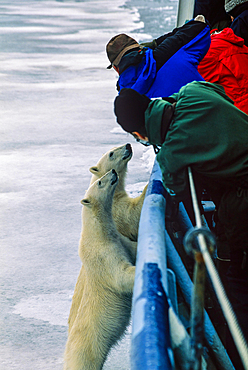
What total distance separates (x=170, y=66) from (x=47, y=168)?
303 cm

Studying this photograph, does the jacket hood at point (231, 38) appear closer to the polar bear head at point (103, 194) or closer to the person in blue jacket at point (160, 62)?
→ the person in blue jacket at point (160, 62)

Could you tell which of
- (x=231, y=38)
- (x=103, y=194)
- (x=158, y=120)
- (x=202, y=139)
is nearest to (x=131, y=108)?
(x=158, y=120)

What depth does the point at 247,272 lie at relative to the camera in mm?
1590

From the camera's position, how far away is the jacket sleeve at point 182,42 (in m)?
2.24

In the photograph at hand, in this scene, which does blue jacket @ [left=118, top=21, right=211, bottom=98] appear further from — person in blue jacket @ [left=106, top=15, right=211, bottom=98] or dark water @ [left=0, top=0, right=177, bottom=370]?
dark water @ [left=0, top=0, right=177, bottom=370]

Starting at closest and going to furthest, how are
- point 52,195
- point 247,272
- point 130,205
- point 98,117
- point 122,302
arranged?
point 247,272, point 122,302, point 130,205, point 52,195, point 98,117

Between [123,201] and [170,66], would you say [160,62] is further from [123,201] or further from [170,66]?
[123,201]

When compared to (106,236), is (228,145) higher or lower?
higher

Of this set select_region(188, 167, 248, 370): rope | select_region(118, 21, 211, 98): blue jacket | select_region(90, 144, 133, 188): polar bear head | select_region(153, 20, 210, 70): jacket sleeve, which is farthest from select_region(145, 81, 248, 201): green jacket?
select_region(90, 144, 133, 188): polar bear head

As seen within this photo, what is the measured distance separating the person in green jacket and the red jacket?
2.89ft

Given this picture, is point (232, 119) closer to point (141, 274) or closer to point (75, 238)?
point (141, 274)

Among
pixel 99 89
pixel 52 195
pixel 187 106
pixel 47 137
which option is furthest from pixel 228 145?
pixel 99 89

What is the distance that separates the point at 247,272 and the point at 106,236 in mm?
794

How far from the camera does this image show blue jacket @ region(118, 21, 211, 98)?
6.97 ft
